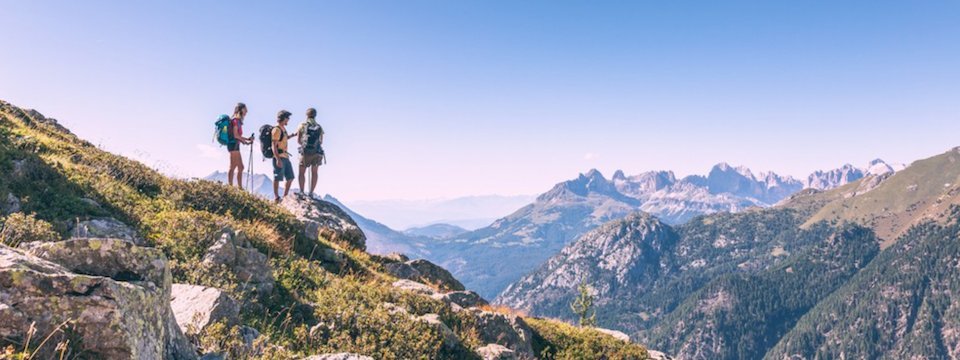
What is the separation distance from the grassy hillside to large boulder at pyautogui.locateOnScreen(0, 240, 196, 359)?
161 centimetres

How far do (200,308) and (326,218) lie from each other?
578 inches

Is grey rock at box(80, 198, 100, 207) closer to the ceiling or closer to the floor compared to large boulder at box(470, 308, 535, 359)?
closer to the ceiling

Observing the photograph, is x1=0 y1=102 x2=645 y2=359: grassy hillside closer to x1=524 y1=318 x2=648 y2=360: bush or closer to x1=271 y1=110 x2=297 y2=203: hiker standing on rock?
x1=524 y1=318 x2=648 y2=360: bush

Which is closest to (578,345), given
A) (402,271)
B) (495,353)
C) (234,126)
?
(495,353)

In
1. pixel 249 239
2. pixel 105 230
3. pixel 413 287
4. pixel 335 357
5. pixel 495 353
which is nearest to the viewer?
pixel 335 357

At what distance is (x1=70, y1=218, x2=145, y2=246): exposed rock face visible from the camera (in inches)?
433

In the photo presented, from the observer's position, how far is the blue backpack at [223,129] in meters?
21.2

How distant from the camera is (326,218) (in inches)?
910

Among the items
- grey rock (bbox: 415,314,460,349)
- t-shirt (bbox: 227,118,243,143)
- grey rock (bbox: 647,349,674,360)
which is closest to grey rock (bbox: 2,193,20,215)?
grey rock (bbox: 415,314,460,349)

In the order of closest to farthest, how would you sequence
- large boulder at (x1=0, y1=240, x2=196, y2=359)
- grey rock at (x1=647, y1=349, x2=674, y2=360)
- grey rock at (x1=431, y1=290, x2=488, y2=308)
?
1. large boulder at (x1=0, y1=240, x2=196, y2=359)
2. grey rock at (x1=431, y1=290, x2=488, y2=308)
3. grey rock at (x1=647, y1=349, x2=674, y2=360)

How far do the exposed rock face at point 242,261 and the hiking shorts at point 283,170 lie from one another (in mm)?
10706

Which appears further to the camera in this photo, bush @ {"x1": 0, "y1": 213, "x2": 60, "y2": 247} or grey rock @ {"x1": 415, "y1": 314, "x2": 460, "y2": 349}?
grey rock @ {"x1": 415, "y1": 314, "x2": 460, "y2": 349}

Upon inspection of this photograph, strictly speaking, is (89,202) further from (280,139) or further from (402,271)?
(402,271)

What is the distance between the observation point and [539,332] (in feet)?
54.1
